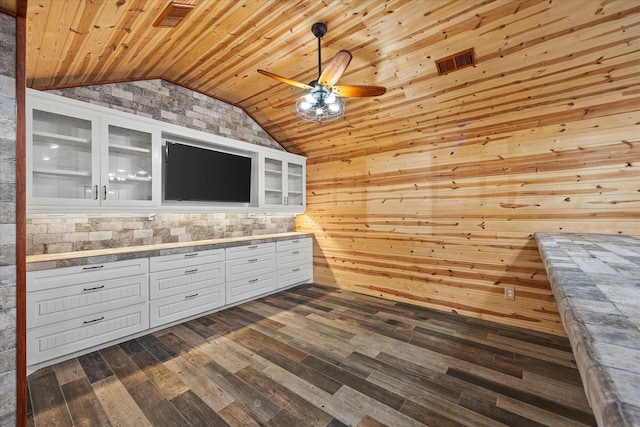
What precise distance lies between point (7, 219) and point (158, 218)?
204 cm

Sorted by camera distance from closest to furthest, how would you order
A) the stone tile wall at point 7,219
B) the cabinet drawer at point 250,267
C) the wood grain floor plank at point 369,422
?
1. the stone tile wall at point 7,219
2. the wood grain floor plank at point 369,422
3. the cabinet drawer at point 250,267

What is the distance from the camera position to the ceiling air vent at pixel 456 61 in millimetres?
2467

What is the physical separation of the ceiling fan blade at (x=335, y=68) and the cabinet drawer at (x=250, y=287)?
105 inches

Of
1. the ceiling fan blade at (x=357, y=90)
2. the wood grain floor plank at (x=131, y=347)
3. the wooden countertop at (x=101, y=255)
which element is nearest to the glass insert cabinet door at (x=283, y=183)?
the wooden countertop at (x=101, y=255)

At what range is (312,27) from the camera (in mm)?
2371

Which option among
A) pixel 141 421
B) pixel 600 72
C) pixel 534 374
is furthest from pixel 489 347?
pixel 141 421

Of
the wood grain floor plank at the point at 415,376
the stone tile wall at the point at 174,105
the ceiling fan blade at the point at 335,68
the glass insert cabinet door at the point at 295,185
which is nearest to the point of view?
the wood grain floor plank at the point at 415,376

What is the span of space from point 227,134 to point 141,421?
3.46 metres

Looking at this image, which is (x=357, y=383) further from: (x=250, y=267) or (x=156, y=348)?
(x=250, y=267)

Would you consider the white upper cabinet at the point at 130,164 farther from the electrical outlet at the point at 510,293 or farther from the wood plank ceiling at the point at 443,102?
the electrical outlet at the point at 510,293

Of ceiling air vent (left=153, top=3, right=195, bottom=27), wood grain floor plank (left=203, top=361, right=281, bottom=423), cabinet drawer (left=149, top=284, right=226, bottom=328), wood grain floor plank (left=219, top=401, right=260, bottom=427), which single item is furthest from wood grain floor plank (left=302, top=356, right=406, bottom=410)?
ceiling air vent (left=153, top=3, right=195, bottom=27)

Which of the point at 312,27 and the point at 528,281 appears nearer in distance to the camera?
the point at 312,27

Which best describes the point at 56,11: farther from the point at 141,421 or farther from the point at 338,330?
the point at 338,330

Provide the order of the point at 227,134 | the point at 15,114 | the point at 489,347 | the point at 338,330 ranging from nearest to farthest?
1. the point at 15,114
2. the point at 489,347
3. the point at 338,330
4. the point at 227,134
